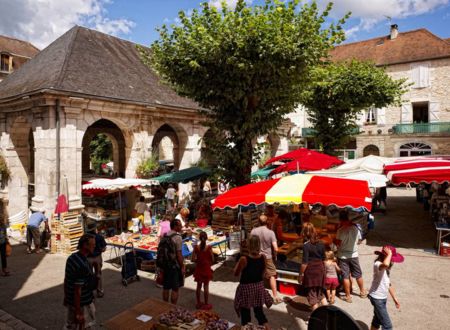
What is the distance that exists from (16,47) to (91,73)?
79.1 ft

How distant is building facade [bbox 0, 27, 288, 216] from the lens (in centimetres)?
1020

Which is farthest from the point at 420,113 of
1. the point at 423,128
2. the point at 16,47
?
the point at 16,47

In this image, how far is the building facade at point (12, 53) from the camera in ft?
86.7

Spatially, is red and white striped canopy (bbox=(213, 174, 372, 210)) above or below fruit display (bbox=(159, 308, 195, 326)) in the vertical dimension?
above

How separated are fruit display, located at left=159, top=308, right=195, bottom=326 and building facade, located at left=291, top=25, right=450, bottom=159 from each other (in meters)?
21.9

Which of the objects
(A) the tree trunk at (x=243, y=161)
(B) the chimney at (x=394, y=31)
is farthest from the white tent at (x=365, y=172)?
(B) the chimney at (x=394, y=31)

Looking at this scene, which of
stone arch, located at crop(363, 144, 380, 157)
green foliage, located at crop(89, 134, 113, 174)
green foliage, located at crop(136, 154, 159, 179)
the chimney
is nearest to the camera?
green foliage, located at crop(136, 154, 159, 179)

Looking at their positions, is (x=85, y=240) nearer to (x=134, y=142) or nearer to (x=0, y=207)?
(x=134, y=142)

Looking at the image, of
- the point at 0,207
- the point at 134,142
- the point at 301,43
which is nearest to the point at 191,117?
the point at 134,142

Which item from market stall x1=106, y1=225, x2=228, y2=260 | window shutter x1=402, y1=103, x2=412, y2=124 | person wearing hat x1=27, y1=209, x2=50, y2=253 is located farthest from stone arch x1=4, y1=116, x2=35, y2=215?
window shutter x1=402, y1=103, x2=412, y2=124

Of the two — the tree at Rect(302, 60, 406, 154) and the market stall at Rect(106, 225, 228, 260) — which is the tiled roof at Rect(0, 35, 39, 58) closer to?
the tree at Rect(302, 60, 406, 154)

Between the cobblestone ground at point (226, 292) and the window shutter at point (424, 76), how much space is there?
19379 millimetres

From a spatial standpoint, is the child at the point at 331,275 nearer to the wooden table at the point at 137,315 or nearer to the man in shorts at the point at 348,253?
the man in shorts at the point at 348,253

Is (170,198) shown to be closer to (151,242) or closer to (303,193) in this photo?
(151,242)
